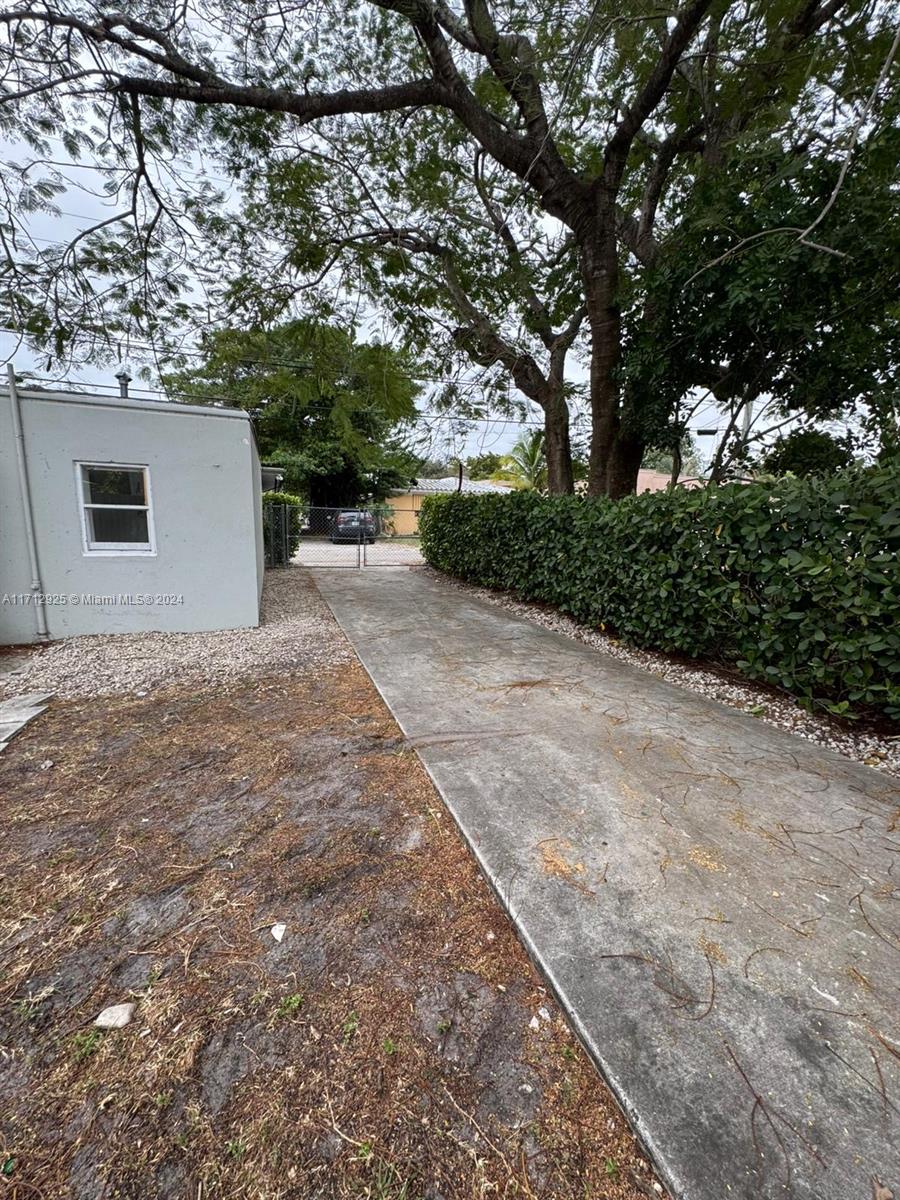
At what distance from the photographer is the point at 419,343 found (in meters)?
8.12

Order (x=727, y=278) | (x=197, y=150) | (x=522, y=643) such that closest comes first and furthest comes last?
(x=727, y=278) < (x=522, y=643) < (x=197, y=150)

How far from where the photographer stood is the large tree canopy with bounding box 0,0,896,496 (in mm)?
4629

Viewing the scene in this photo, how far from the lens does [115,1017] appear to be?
4.30ft

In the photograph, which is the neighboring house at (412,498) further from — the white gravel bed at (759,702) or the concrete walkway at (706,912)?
the concrete walkway at (706,912)

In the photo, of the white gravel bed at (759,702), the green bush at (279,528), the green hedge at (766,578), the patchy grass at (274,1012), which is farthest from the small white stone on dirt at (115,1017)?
the green bush at (279,528)

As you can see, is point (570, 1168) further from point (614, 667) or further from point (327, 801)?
point (614, 667)

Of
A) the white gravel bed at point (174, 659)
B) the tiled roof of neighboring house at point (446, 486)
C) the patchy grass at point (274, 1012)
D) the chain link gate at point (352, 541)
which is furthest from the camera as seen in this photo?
the tiled roof of neighboring house at point (446, 486)

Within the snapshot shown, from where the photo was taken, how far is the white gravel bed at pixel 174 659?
12.6 feet

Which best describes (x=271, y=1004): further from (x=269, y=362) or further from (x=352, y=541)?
(x=352, y=541)

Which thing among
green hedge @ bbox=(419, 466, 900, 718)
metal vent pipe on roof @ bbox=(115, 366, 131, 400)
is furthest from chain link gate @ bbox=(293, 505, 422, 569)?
green hedge @ bbox=(419, 466, 900, 718)

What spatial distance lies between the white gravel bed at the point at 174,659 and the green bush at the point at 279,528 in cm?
644

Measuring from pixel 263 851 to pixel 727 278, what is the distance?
6321mm

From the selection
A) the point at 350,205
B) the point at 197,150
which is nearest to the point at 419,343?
the point at 350,205

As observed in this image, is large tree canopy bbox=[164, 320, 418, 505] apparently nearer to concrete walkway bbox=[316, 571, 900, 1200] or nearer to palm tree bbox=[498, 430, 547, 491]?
concrete walkway bbox=[316, 571, 900, 1200]
